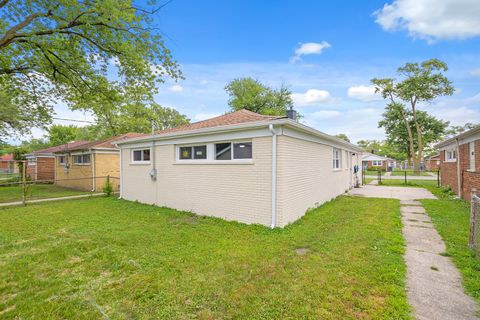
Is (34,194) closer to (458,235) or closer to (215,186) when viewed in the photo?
(215,186)

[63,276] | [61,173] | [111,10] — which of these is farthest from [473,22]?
[61,173]

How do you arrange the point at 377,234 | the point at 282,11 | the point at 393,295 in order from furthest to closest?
the point at 282,11 → the point at 377,234 → the point at 393,295

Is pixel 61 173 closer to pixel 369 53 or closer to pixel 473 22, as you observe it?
pixel 369 53

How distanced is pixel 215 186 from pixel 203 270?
11.7 ft

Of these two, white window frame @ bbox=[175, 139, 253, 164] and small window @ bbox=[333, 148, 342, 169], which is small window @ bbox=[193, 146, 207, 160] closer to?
white window frame @ bbox=[175, 139, 253, 164]

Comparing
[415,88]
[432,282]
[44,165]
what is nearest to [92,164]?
[44,165]

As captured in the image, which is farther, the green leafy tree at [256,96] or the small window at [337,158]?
the green leafy tree at [256,96]

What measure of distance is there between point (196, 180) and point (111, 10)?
19.1 feet

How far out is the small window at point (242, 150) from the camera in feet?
21.1

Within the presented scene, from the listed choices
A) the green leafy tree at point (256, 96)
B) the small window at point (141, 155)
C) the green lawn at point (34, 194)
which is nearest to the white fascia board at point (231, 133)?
the small window at point (141, 155)

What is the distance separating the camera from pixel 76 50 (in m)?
8.66

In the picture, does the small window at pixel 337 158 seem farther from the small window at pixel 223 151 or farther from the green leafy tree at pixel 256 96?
the green leafy tree at pixel 256 96

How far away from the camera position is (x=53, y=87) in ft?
33.9

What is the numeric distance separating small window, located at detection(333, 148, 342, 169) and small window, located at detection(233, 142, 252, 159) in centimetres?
615
